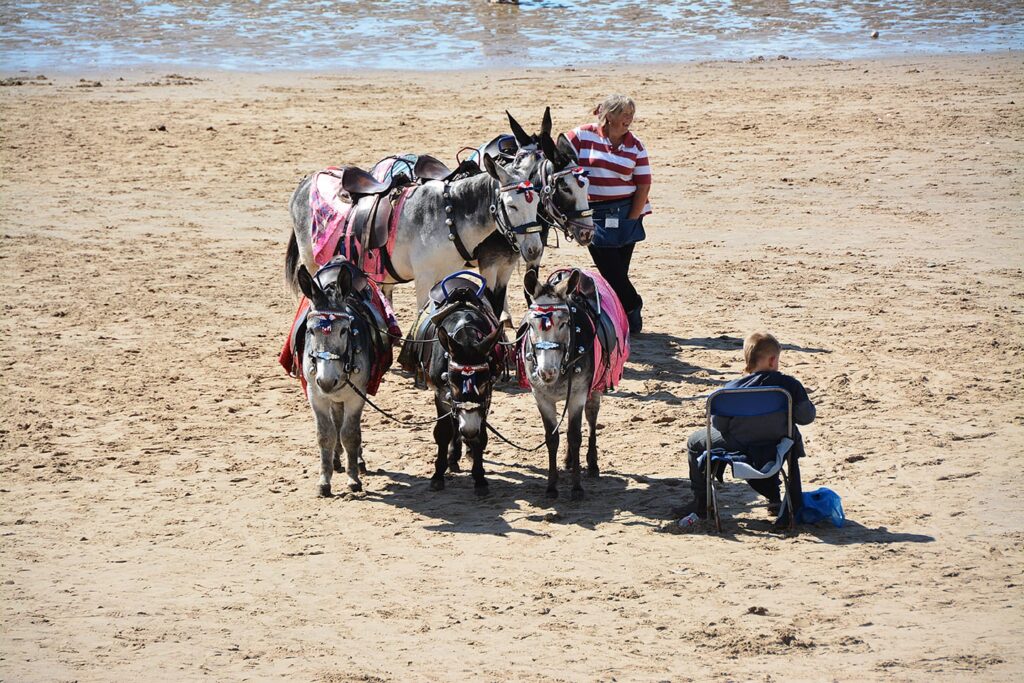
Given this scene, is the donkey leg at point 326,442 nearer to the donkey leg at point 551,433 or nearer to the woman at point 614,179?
the donkey leg at point 551,433

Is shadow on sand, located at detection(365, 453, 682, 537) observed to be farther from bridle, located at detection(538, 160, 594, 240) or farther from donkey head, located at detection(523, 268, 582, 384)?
bridle, located at detection(538, 160, 594, 240)

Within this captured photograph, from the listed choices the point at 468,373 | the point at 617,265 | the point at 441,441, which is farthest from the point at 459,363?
the point at 617,265

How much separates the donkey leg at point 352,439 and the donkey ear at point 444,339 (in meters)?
0.82

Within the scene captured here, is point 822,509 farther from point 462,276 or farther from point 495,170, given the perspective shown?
point 495,170

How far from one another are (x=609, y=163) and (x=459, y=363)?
3.58m

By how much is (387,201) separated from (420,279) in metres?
0.69

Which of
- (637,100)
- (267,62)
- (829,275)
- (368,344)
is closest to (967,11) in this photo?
(637,100)

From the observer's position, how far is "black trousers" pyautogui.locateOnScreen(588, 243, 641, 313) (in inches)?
440

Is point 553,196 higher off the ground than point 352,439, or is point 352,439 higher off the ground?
point 553,196

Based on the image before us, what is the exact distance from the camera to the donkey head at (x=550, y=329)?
7.70 metres

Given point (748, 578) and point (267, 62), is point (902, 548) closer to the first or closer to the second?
point (748, 578)

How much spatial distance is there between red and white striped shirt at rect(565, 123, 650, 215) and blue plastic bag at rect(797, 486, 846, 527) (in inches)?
159

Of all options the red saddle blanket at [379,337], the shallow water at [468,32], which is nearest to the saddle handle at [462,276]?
the red saddle blanket at [379,337]

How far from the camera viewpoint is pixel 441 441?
329 inches
